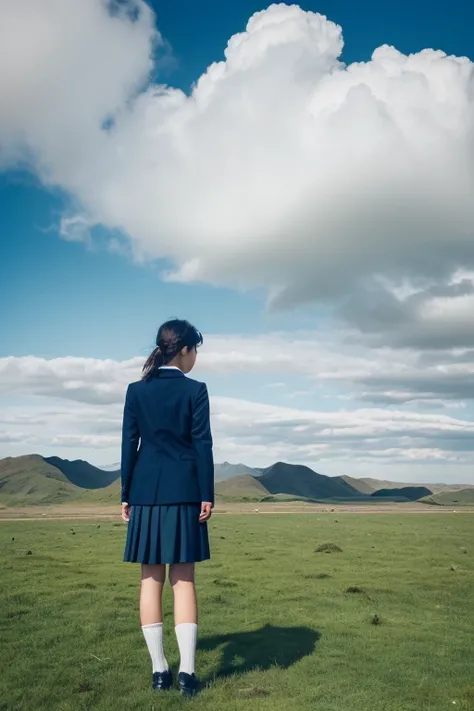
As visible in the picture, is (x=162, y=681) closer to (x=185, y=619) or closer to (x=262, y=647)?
(x=185, y=619)

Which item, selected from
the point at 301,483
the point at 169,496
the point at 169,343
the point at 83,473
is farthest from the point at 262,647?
the point at 83,473

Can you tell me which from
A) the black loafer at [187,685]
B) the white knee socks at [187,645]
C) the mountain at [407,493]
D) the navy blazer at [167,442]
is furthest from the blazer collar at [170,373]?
the mountain at [407,493]

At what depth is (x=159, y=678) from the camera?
6.85 m

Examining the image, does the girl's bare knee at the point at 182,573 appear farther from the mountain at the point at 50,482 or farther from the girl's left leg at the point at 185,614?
the mountain at the point at 50,482

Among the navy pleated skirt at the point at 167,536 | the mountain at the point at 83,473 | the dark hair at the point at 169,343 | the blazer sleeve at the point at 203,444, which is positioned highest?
the mountain at the point at 83,473

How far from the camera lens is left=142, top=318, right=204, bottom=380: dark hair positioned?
288 inches

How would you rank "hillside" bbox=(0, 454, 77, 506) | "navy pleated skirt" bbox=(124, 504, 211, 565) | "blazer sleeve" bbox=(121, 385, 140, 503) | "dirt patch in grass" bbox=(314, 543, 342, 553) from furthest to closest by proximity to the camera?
"hillside" bbox=(0, 454, 77, 506) → "dirt patch in grass" bbox=(314, 543, 342, 553) → "blazer sleeve" bbox=(121, 385, 140, 503) → "navy pleated skirt" bbox=(124, 504, 211, 565)

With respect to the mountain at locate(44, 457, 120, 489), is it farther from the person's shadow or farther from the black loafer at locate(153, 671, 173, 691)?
the black loafer at locate(153, 671, 173, 691)

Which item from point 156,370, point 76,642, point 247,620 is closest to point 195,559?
point 156,370

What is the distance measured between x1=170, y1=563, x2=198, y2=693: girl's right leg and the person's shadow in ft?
2.76

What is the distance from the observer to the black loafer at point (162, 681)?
6828 millimetres

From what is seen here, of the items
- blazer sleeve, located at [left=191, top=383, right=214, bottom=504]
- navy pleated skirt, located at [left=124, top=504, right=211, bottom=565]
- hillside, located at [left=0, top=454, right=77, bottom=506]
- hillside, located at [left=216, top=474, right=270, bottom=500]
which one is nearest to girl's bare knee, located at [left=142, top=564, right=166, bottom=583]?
navy pleated skirt, located at [left=124, top=504, right=211, bottom=565]

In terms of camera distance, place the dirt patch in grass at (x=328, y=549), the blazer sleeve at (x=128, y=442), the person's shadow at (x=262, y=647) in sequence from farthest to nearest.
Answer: the dirt patch in grass at (x=328, y=549) < the person's shadow at (x=262, y=647) < the blazer sleeve at (x=128, y=442)

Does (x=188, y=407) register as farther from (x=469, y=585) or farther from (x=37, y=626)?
(x=469, y=585)
